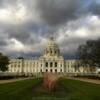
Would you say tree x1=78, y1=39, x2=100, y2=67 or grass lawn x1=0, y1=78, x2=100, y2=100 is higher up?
tree x1=78, y1=39, x2=100, y2=67

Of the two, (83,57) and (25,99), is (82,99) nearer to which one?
(25,99)

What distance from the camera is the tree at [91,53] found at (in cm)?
9081

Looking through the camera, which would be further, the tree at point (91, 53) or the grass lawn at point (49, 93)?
the tree at point (91, 53)

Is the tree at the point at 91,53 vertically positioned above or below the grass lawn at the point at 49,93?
above

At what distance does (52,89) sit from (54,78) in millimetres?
3091

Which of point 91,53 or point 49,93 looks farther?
point 91,53

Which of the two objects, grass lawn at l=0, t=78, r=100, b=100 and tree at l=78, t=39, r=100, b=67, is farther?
tree at l=78, t=39, r=100, b=67

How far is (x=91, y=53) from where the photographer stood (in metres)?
93.8

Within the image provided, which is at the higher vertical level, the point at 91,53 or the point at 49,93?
the point at 91,53

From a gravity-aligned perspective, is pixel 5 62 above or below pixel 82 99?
above

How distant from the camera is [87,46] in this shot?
101 metres

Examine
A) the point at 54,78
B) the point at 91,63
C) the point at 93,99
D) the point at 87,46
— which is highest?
the point at 87,46

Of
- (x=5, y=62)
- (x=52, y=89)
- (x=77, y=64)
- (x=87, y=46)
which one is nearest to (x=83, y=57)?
(x=87, y=46)

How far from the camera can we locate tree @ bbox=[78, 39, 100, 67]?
90.8m
